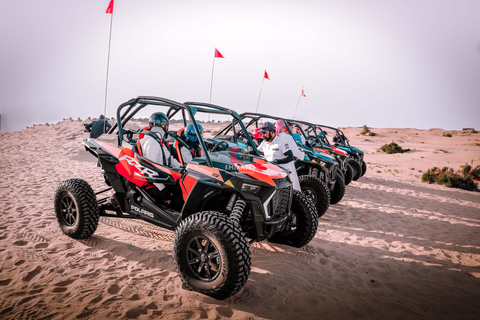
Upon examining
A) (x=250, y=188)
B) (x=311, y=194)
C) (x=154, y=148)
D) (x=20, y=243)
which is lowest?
(x=20, y=243)

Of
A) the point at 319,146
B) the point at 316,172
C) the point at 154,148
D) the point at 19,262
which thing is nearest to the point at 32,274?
the point at 19,262

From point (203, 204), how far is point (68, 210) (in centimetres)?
244

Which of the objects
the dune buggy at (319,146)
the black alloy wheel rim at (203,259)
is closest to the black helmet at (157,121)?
the black alloy wheel rim at (203,259)

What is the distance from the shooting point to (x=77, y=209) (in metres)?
4.00

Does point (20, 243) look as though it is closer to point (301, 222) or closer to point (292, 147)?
point (301, 222)

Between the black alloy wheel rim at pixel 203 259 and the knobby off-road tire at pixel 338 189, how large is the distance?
492 cm

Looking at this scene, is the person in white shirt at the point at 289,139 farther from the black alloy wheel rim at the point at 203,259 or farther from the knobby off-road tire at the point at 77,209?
the knobby off-road tire at the point at 77,209

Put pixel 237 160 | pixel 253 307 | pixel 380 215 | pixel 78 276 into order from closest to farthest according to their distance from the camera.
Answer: pixel 253 307 < pixel 78 276 < pixel 237 160 < pixel 380 215

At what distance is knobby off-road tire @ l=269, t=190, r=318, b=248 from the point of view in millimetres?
3805

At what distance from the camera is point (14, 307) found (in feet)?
8.83

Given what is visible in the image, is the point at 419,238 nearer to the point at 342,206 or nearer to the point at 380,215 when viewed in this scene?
the point at 380,215

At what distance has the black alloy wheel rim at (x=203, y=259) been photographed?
112 inches

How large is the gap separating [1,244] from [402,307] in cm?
534

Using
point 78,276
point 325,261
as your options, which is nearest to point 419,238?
point 325,261
